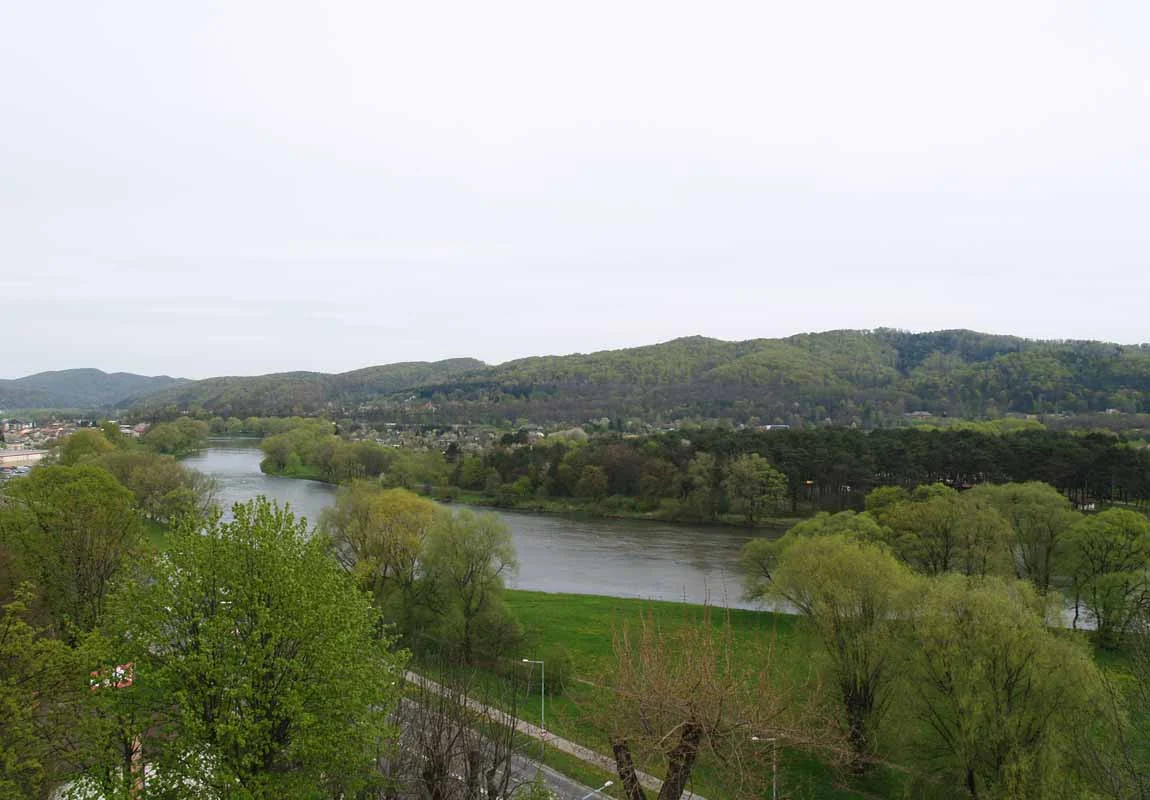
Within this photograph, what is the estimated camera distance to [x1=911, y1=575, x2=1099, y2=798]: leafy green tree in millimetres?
12102

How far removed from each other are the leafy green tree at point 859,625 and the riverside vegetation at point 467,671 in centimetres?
5

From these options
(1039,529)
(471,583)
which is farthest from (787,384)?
(471,583)

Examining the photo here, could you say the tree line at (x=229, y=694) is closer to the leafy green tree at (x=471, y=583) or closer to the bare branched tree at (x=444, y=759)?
the bare branched tree at (x=444, y=759)

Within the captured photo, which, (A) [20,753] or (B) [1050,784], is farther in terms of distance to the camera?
(B) [1050,784]

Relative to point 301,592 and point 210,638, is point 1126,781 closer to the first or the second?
point 301,592

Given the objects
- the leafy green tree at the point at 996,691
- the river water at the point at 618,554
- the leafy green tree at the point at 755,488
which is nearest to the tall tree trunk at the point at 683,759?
the leafy green tree at the point at 996,691

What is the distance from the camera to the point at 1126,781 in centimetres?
993

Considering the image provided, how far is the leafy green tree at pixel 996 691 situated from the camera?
12102 mm

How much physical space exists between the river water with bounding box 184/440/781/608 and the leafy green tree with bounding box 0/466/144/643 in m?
12.8

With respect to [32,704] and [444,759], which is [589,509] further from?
[32,704]

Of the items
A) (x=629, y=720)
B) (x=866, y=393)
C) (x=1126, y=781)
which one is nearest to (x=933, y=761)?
(x=1126, y=781)

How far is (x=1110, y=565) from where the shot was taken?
2511 centimetres

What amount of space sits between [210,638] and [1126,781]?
1232 cm

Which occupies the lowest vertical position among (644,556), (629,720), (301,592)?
(644,556)
